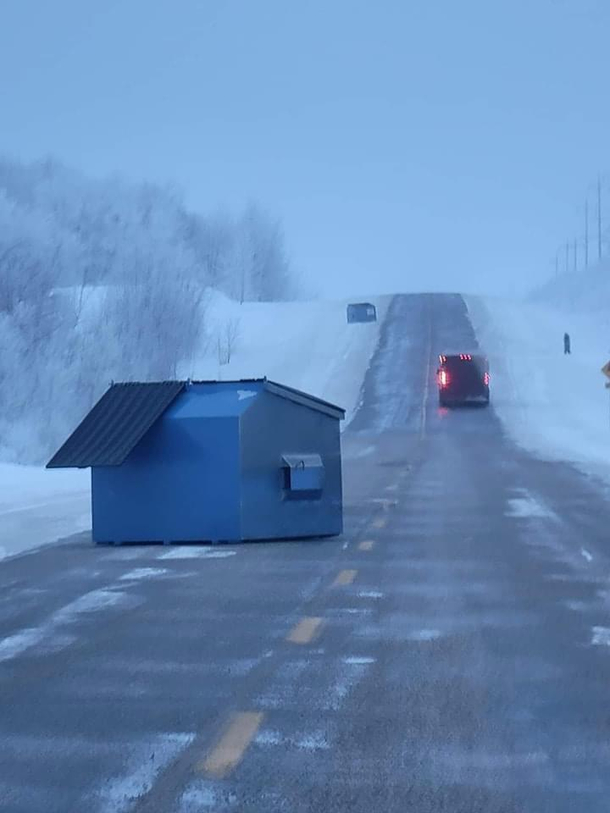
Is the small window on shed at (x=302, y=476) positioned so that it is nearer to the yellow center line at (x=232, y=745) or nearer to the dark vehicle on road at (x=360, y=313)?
the yellow center line at (x=232, y=745)

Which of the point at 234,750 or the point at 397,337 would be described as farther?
the point at 397,337

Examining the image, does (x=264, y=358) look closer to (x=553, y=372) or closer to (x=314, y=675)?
(x=553, y=372)

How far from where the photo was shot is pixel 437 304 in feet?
322

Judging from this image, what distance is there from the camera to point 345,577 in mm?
13367

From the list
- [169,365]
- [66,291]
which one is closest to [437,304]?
[169,365]

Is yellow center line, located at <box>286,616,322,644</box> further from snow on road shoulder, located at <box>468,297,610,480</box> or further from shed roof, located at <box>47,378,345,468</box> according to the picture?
snow on road shoulder, located at <box>468,297,610,480</box>

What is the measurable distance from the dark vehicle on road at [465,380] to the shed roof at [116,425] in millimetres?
38050

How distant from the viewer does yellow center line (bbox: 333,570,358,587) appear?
42.7 ft

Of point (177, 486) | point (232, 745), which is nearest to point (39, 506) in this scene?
point (177, 486)

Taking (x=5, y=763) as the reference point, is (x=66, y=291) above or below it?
above

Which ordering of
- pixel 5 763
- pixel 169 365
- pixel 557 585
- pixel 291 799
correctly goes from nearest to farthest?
pixel 291 799, pixel 5 763, pixel 557 585, pixel 169 365

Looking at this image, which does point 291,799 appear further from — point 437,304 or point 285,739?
point 437,304

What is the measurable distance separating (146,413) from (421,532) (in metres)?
3.74

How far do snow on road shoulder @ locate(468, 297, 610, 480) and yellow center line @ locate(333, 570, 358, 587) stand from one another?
16.0m
